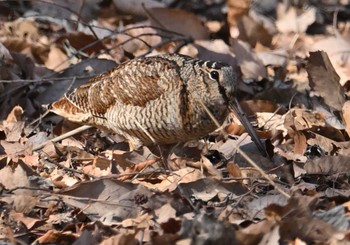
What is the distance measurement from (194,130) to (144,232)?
1466mm

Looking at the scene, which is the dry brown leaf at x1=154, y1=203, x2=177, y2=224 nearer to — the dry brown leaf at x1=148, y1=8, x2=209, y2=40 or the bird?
the bird

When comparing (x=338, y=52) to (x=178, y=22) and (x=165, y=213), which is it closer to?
(x=178, y=22)

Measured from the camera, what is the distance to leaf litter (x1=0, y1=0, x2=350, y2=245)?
408 cm

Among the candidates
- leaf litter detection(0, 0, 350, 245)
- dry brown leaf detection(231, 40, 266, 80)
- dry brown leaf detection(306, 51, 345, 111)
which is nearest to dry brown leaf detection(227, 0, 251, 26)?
leaf litter detection(0, 0, 350, 245)

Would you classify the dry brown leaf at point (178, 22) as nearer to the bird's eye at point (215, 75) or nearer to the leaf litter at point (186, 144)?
the leaf litter at point (186, 144)

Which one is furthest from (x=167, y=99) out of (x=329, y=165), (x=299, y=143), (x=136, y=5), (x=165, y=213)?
(x=136, y=5)

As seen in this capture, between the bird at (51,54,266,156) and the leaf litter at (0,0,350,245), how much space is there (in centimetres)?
15

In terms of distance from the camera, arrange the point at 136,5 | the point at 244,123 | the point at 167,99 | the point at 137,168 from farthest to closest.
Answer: the point at 136,5, the point at 244,123, the point at 167,99, the point at 137,168

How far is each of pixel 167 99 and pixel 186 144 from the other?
0.54 meters

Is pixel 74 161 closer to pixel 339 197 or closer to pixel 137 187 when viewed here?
pixel 137 187

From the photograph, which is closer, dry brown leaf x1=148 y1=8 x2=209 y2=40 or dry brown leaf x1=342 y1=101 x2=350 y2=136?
dry brown leaf x1=342 y1=101 x2=350 y2=136

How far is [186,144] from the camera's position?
19.0 ft

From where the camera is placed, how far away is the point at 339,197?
4.46m

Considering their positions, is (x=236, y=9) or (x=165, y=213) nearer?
(x=165, y=213)
